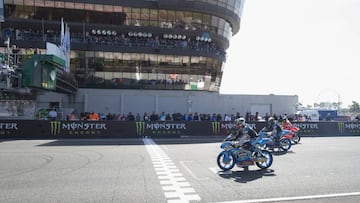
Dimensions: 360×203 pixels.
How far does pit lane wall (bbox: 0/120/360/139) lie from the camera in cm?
2081

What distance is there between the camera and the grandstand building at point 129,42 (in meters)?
40.1

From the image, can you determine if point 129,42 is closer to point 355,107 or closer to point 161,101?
point 161,101

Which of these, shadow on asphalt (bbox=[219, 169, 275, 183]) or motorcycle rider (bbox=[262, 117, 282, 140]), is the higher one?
motorcycle rider (bbox=[262, 117, 282, 140])

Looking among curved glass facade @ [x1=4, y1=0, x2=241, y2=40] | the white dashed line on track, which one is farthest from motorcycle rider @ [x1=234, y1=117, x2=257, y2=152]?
curved glass facade @ [x1=4, y1=0, x2=241, y2=40]

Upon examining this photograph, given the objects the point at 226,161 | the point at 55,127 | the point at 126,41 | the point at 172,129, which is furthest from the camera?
the point at 126,41

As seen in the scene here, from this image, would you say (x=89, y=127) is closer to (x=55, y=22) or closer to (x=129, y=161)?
(x=129, y=161)

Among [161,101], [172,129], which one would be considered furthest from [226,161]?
[161,101]

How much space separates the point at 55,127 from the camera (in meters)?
21.1

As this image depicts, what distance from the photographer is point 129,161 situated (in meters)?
10.9

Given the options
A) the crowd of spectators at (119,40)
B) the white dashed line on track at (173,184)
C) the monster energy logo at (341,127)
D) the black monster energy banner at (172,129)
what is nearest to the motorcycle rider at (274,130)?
the white dashed line on track at (173,184)

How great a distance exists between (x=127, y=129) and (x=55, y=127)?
5.20 m

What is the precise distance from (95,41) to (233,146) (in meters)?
36.3

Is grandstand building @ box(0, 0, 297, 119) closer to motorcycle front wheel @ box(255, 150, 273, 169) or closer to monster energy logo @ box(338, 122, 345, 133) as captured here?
monster energy logo @ box(338, 122, 345, 133)

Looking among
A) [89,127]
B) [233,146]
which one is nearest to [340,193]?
[233,146]
